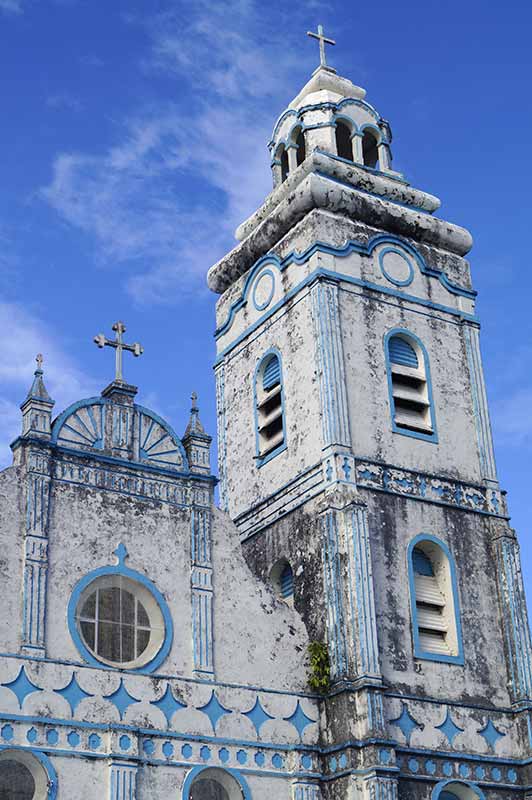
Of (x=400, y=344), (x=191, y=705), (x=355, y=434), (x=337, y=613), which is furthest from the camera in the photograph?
(x=400, y=344)

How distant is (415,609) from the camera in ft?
73.9

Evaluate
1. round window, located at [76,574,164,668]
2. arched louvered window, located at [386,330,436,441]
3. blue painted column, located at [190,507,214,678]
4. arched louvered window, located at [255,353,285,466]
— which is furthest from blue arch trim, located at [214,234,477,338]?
round window, located at [76,574,164,668]

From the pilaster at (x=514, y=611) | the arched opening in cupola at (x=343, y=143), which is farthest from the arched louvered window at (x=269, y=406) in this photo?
the arched opening in cupola at (x=343, y=143)

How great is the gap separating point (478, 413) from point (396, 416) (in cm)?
205

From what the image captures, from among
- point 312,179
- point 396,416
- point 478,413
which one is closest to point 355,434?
point 396,416

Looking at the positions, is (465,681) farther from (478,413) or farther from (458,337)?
(458,337)

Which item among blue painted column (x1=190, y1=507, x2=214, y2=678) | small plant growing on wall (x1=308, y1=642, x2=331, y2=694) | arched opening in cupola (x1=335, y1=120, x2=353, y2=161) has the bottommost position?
small plant growing on wall (x1=308, y1=642, x2=331, y2=694)

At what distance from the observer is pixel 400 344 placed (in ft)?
83.6

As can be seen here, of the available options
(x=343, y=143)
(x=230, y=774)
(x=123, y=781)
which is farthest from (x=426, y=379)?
(x=123, y=781)

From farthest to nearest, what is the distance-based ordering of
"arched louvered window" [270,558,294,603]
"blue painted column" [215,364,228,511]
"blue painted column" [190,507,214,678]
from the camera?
"blue painted column" [215,364,228,511]
"arched louvered window" [270,558,294,603]
"blue painted column" [190,507,214,678]

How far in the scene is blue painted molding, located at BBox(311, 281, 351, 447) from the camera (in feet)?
76.4

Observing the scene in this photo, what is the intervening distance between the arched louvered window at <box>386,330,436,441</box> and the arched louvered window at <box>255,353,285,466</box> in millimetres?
2215

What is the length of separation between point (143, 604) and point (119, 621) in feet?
1.86

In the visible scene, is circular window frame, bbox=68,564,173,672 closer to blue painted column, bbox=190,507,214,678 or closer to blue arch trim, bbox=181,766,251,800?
blue painted column, bbox=190,507,214,678
